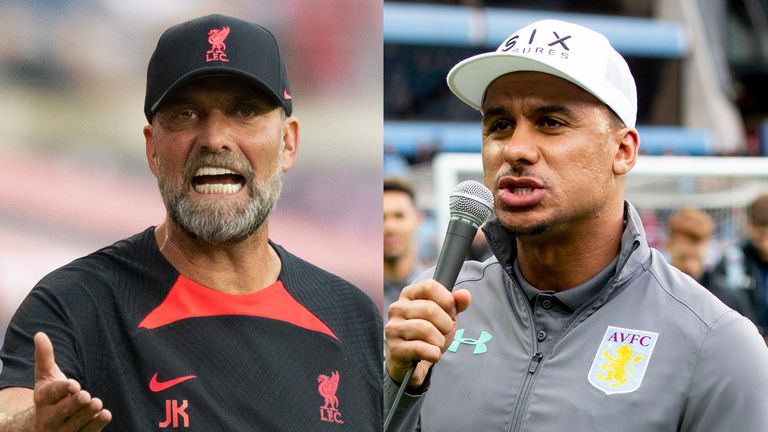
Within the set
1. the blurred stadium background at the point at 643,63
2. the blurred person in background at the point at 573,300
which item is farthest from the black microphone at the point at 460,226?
the blurred stadium background at the point at 643,63

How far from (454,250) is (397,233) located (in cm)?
302

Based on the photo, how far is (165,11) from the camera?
1489mm

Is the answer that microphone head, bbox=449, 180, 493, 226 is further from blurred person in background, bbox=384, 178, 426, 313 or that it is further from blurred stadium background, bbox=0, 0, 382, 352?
blurred person in background, bbox=384, 178, 426, 313

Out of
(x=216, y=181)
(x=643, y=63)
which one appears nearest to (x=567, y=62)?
(x=216, y=181)

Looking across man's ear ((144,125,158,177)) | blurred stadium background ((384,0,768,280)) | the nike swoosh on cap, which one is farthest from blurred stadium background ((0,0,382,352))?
blurred stadium background ((384,0,768,280))

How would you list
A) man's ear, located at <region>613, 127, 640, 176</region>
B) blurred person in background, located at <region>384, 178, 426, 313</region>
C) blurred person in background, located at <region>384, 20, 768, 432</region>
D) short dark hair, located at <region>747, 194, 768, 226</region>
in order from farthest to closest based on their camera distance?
1. short dark hair, located at <region>747, 194, 768, 226</region>
2. blurred person in background, located at <region>384, 178, 426, 313</region>
3. man's ear, located at <region>613, 127, 640, 176</region>
4. blurred person in background, located at <region>384, 20, 768, 432</region>

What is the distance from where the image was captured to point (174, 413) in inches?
57.8

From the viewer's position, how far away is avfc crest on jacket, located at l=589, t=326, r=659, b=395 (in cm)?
199

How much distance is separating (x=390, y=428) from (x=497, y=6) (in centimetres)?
1609

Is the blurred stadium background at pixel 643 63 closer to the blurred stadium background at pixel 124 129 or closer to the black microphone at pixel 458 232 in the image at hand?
the black microphone at pixel 458 232

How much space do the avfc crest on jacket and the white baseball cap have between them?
17.4 inches

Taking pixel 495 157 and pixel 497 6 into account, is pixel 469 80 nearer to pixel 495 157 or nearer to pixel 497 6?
pixel 495 157

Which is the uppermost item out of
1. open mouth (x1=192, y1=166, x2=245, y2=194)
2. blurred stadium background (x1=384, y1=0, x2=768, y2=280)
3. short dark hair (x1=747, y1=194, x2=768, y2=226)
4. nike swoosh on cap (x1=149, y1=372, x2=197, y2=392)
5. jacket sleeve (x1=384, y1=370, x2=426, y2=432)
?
blurred stadium background (x1=384, y1=0, x2=768, y2=280)

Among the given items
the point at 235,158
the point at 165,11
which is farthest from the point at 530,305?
the point at 165,11
